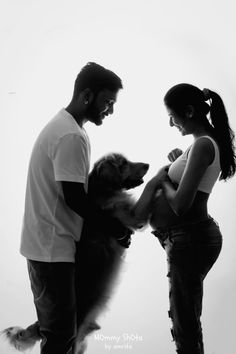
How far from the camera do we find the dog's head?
175 cm

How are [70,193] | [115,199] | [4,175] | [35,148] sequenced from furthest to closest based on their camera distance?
[4,175]
[115,199]
[35,148]
[70,193]

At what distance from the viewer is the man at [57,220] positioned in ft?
4.27

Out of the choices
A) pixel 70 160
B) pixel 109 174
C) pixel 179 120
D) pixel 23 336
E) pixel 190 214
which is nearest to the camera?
pixel 70 160

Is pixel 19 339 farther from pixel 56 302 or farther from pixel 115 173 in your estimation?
pixel 115 173

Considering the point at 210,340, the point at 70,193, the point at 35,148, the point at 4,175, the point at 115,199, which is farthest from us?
the point at 4,175

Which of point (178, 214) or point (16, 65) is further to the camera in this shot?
point (16, 65)

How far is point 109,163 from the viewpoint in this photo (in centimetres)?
178

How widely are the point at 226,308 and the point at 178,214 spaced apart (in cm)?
123

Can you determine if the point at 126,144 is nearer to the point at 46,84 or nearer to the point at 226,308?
the point at 46,84

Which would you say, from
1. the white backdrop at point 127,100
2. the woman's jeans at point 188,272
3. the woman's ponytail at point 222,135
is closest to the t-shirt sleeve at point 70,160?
the woman's jeans at point 188,272

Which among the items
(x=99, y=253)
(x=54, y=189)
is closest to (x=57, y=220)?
(x=54, y=189)

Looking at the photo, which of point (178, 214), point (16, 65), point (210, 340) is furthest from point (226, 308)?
point (16, 65)

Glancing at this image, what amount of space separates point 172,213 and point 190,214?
0.07 meters

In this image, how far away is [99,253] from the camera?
1604 mm
